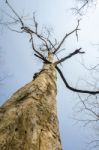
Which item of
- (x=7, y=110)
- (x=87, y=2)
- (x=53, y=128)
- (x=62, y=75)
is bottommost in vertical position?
(x=53, y=128)

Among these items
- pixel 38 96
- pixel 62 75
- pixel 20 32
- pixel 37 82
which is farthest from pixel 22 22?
pixel 38 96

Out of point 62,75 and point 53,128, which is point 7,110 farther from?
point 62,75

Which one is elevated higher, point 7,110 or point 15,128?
point 7,110

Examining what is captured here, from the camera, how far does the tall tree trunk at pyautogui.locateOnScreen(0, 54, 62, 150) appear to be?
7.02 ft

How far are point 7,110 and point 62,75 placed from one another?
3.86m

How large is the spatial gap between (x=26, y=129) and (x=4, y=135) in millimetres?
218

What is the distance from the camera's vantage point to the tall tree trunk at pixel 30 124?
214 centimetres

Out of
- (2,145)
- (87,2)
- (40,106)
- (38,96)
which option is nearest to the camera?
(2,145)

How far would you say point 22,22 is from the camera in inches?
376

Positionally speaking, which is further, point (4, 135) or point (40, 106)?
point (40, 106)

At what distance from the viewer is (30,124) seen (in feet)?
7.94

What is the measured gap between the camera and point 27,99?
308cm

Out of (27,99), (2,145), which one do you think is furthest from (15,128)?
(27,99)

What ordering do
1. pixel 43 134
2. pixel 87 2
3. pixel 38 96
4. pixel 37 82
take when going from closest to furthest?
pixel 43 134 < pixel 38 96 < pixel 37 82 < pixel 87 2
